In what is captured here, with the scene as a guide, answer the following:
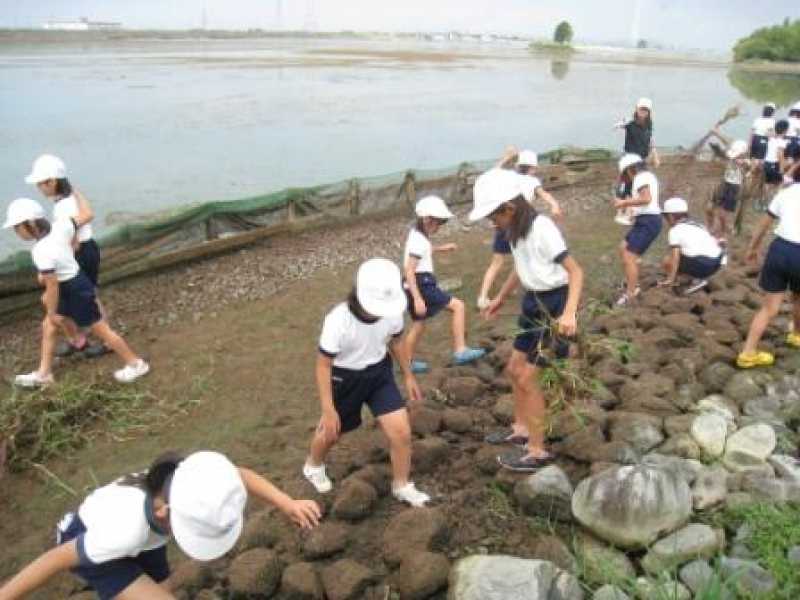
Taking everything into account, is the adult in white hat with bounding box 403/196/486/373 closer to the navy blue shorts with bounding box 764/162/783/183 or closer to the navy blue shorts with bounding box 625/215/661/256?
the navy blue shorts with bounding box 625/215/661/256

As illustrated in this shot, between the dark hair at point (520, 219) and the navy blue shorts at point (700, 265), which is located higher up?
the dark hair at point (520, 219)

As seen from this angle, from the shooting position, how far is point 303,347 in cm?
664

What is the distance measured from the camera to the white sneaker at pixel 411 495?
12.9 ft

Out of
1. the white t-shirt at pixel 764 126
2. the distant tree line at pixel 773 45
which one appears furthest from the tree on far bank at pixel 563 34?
the white t-shirt at pixel 764 126

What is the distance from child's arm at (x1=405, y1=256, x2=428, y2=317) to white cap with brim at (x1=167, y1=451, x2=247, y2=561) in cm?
290

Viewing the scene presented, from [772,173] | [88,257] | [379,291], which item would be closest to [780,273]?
[379,291]

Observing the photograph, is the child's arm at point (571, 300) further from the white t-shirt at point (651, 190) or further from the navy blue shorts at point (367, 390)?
the white t-shirt at point (651, 190)

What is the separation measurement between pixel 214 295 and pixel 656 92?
30490 mm

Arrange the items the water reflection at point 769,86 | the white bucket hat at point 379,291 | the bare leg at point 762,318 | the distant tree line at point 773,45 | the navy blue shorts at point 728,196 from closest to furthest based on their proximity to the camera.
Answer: the white bucket hat at point 379,291 → the bare leg at point 762,318 → the navy blue shorts at point 728,196 → the water reflection at point 769,86 → the distant tree line at point 773,45

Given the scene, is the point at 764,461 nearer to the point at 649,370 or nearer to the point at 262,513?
the point at 649,370

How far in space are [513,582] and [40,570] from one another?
6.35 ft

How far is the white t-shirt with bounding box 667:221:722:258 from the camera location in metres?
6.64

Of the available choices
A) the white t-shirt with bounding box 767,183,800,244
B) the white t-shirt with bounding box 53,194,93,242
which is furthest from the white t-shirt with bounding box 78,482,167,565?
the white t-shirt with bounding box 767,183,800,244

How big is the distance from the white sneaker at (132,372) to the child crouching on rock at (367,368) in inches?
100
